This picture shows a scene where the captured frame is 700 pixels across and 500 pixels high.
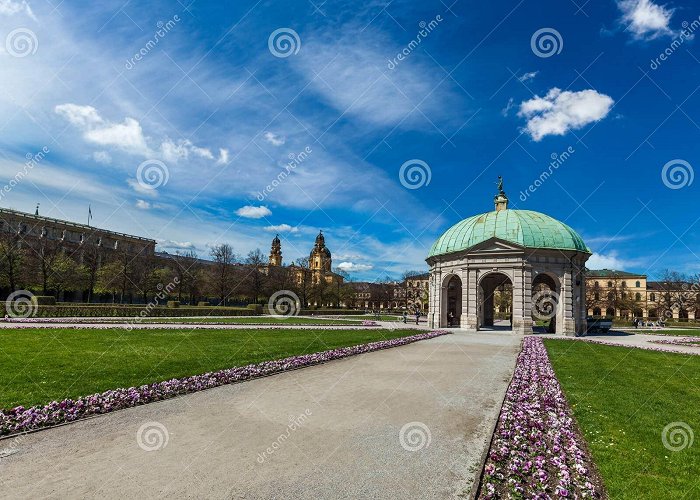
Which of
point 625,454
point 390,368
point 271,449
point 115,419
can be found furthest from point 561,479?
point 390,368

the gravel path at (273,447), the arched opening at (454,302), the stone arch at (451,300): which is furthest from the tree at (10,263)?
the gravel path at (273,447)

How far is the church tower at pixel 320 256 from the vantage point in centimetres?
12638

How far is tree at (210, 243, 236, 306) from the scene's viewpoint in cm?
7044

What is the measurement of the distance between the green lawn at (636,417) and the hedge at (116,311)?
43.0 metres

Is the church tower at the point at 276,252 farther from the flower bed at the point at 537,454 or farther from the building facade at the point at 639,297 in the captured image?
the flower bed at the point at 537,454

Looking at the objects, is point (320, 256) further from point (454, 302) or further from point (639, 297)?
point (639, 297)

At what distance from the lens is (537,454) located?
280 inches

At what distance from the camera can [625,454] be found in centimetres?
708

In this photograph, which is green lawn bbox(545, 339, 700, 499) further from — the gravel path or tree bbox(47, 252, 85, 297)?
tree bbox(47, 252, 85, 297)

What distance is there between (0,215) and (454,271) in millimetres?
92754

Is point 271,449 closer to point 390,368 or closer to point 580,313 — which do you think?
point 390,368

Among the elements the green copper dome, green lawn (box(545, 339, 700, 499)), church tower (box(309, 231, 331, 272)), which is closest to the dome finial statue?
the green copper dome

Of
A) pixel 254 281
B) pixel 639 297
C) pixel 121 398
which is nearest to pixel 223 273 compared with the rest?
pixel 254 281

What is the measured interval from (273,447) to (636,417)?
838 centimetres
